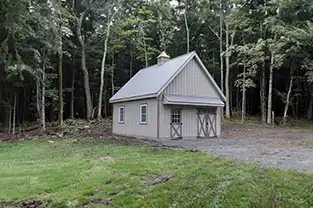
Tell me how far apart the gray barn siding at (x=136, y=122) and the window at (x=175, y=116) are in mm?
948

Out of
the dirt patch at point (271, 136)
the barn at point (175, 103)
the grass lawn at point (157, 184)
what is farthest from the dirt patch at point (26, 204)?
the barn at point (175, 103)

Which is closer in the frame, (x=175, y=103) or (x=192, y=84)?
(x=175, y=103)

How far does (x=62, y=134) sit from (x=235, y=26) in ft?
55.0

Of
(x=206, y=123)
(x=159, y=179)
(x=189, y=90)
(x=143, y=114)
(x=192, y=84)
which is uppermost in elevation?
(x=192, y=84)

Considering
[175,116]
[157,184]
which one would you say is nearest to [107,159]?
[157,184]

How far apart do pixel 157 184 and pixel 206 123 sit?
1203 cm

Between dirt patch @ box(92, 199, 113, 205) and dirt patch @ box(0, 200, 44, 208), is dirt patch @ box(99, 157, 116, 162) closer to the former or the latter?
dirt patch @ box(0, 200, 44, 208)

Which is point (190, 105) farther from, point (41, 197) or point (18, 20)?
point (41, 197)

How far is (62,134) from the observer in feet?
60.4

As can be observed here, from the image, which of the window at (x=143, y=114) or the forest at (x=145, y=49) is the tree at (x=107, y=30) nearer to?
the forest at (x=145, y=49)

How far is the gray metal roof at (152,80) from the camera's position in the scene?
16895 mm

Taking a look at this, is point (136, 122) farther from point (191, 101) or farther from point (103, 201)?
point (103, 201)

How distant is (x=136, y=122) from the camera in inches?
717

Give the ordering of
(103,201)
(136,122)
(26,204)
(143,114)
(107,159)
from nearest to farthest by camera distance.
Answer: (103,201)
(26,204)
(107,159)
(143,114)
(136,122)
